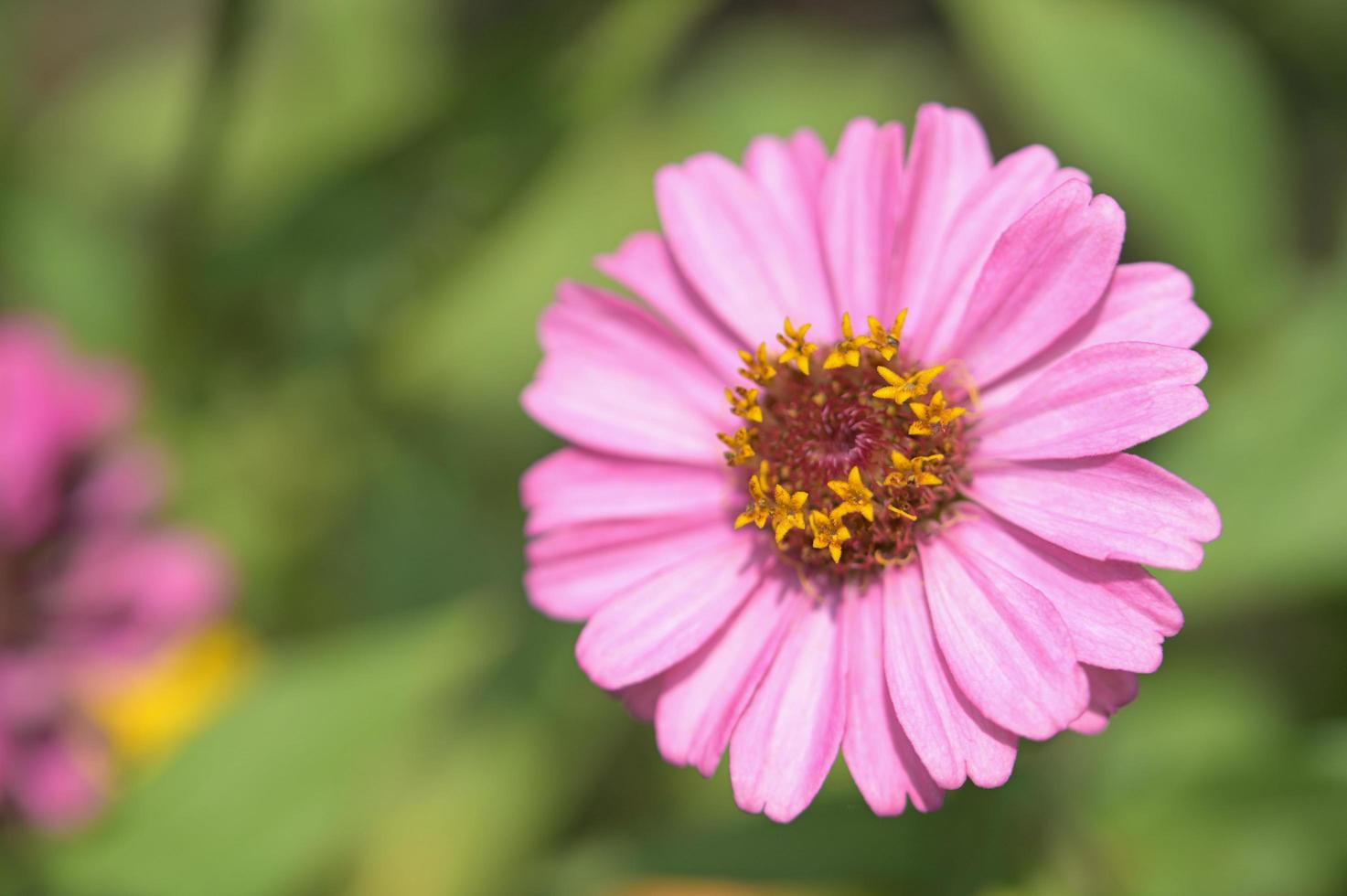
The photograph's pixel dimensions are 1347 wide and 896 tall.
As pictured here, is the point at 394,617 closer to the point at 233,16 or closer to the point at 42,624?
the point at 42,624

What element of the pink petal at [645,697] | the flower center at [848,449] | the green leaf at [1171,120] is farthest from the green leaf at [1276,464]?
the pink petal at [645,697]

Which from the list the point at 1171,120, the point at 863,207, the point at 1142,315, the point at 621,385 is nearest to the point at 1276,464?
the point at 1171,120

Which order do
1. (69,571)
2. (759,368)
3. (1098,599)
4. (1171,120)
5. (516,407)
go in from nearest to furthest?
1. (1098,599)
2. (759,368)
3. (69,571)
4. (1171,120)
5. (516,407)

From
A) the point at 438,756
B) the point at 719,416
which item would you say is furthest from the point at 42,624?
the point at 719,416

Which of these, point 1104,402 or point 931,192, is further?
point 931,192

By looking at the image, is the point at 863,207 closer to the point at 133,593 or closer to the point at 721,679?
the point at 721,679
